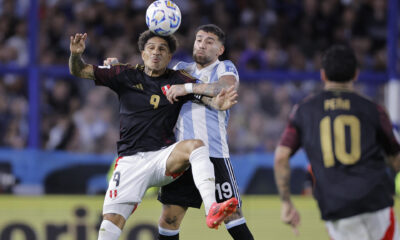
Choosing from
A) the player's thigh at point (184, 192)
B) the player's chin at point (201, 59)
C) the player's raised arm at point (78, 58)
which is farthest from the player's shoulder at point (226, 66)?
the player's raised arm at point (78, 58)

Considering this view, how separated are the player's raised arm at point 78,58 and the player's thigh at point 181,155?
38.7 inches

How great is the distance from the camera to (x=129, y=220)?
868cm

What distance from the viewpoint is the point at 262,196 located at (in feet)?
30.1

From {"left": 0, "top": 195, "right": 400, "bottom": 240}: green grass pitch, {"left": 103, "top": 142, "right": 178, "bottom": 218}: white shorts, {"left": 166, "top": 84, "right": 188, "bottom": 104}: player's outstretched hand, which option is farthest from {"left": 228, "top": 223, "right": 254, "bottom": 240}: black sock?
{"left": 0, "top": 195, "right": 400, "bottom": 240}: green grass pitch

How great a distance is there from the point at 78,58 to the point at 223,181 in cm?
158

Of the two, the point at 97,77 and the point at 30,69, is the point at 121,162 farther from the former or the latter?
the point at 30,69

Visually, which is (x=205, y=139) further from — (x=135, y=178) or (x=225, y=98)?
(x=135, y=178)

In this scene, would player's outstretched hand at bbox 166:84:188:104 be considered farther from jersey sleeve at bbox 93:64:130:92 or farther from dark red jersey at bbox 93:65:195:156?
jersey sleeve at bbox 93:64:130:92

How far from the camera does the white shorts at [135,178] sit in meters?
5.54

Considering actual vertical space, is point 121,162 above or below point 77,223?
above

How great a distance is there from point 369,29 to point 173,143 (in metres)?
6.88

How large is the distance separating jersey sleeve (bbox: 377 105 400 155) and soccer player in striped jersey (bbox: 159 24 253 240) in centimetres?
174

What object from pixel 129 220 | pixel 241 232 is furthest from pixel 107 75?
pixel 129 220

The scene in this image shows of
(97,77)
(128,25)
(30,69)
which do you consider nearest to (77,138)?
(30,69)
